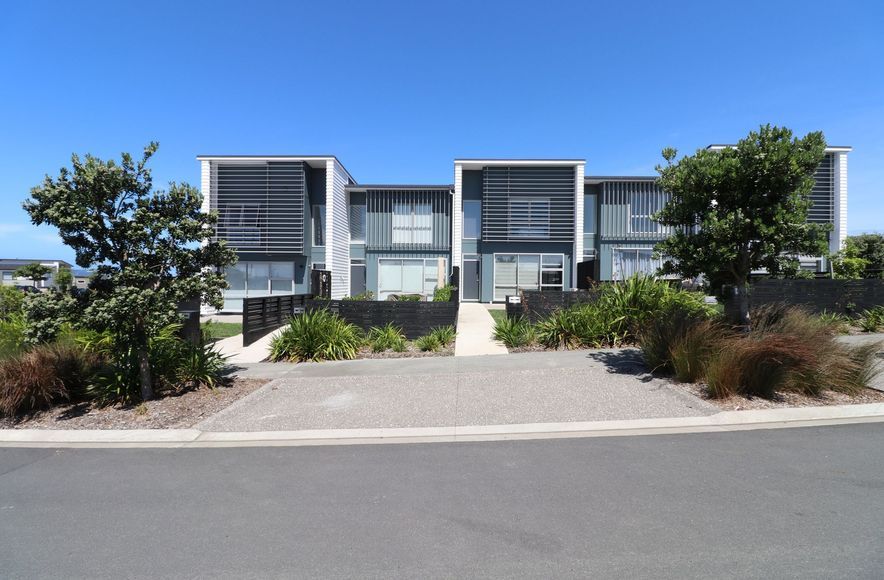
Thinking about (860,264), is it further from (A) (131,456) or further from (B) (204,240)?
(A) (131,456)

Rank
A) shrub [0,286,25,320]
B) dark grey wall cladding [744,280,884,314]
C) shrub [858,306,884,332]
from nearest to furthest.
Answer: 1. shrub [0,286,25,320]
2. shrub [858,306,884,332]
3. dark grey wall cladding [744,280,884,314]

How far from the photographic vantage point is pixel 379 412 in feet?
22.6

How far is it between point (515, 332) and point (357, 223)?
17.8m

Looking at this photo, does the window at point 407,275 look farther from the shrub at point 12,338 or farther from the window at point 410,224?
the shrub at point 12,338

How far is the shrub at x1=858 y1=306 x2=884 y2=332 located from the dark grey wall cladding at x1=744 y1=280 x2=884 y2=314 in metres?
0.28

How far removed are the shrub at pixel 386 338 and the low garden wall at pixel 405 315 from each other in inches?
9.1

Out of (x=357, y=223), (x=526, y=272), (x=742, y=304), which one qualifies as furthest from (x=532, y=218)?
(x=742, y=304)

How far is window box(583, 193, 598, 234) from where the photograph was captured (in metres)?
25.7

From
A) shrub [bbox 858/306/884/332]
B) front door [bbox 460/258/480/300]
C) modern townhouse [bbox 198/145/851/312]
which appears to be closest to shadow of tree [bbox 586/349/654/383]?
shrub [bbox 858/306/884/332]

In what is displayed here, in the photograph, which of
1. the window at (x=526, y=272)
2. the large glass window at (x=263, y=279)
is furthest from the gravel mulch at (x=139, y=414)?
the window at (x=526, y=272)

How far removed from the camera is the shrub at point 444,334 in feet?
39.5

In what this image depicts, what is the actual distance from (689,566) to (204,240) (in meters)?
7.72

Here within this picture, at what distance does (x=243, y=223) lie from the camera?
23891 mm

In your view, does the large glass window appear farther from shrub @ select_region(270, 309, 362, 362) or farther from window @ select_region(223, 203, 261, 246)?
shrub @ select_region(270, 309, 362, 362)
